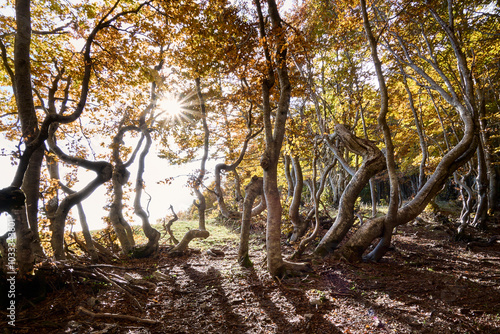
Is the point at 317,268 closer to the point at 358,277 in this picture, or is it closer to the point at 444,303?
the point at 358,277

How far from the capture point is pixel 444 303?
12.4 ft

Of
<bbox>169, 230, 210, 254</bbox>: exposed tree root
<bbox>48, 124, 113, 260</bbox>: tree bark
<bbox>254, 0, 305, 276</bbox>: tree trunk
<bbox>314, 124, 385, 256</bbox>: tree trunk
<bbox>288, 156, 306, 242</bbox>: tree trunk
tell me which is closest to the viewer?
<bbox>254, 0, 305, 276</bbox>: tree trunk

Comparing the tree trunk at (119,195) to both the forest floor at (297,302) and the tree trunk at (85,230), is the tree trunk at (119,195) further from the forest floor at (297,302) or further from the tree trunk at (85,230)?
the forest floor at (297,302)

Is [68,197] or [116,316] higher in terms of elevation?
[68,197]

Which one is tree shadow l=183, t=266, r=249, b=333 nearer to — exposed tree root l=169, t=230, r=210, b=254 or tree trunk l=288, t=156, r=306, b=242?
exposed tree root l=169, t=230, r=210, b=254

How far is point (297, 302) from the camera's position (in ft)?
13.9

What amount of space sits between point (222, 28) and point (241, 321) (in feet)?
22.9

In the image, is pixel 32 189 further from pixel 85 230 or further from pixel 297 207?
pixel 297 207

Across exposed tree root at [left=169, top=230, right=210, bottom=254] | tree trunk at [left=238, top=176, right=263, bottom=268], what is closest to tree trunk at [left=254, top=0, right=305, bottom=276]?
Answer: tree trunk at [left=238, top=176, right=263, bottom=268]

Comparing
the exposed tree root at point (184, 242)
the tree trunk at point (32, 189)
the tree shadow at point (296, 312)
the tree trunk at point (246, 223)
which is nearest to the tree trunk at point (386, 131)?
the tree shadow at point (296, 312)

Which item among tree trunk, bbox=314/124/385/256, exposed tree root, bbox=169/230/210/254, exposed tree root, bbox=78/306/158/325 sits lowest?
exposed tree root, bbox=169/230/210/254

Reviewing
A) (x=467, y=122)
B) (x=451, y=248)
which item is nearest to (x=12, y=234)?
(x=467, y=122)

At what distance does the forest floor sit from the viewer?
3287mm

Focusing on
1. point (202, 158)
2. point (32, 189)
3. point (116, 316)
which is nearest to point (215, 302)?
point (116, 316)
